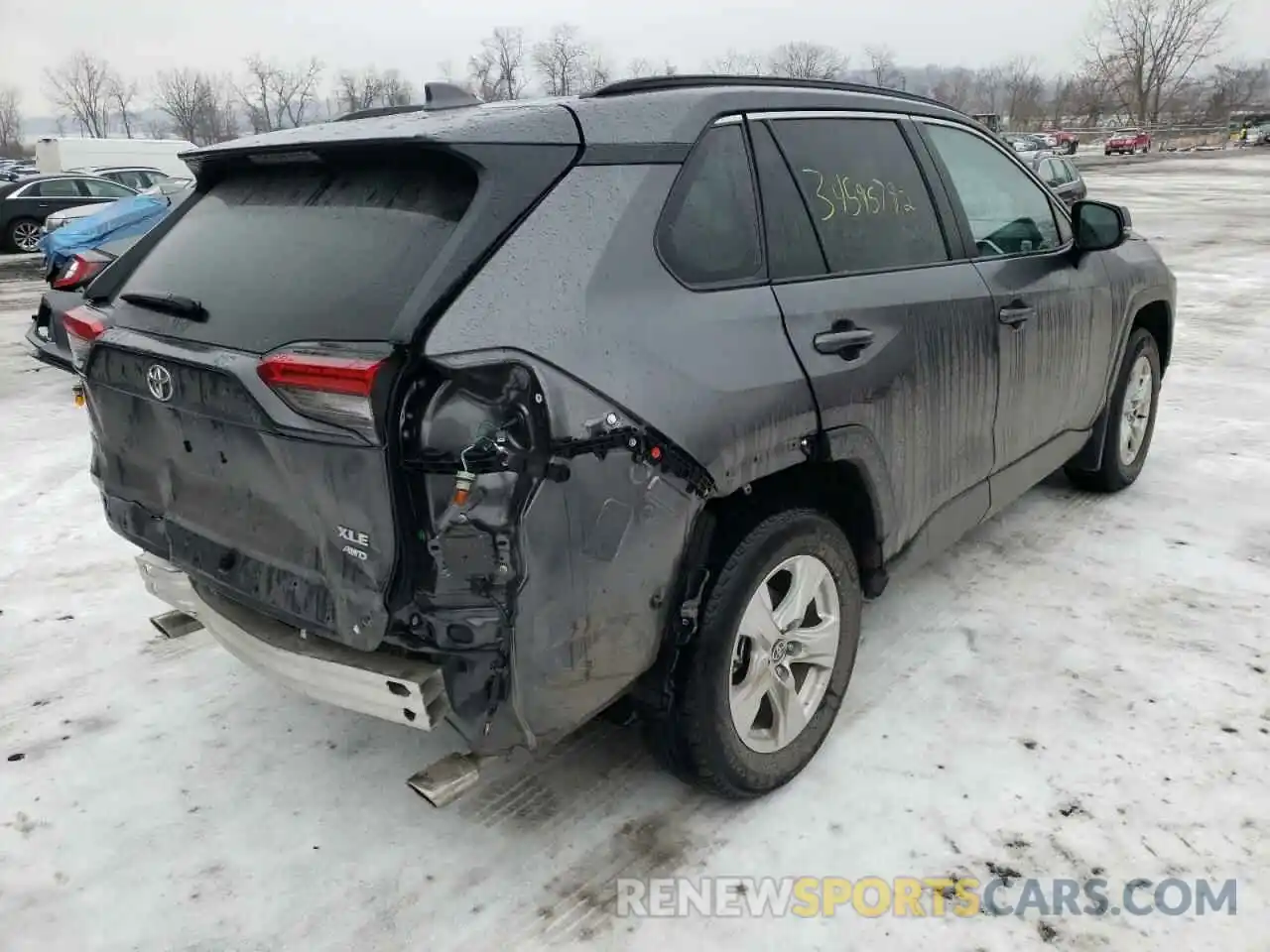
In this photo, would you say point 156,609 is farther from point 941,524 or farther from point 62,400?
point 62,400

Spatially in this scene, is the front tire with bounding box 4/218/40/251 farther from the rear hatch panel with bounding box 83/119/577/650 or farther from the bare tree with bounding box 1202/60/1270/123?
the bare tree with bounding box 1202/60/1270/123

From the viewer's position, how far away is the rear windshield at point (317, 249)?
2.10 m

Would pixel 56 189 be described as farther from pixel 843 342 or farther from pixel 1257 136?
pixel 1257 136

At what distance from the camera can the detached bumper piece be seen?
6.90ft

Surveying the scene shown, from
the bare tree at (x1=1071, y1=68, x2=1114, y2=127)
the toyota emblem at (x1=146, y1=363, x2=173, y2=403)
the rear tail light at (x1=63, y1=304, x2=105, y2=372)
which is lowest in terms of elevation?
the toyota emblem at (x1=146, y1=363, x2=173, y2=403)

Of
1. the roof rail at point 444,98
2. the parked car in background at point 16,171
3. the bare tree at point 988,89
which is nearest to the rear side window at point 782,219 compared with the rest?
the roof rail at point 444,98

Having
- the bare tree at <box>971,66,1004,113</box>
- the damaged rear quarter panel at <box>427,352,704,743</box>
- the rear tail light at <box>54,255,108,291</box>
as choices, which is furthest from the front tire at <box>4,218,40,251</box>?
the bare tree at <box>971,66,1004,113</box>

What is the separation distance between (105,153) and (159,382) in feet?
112

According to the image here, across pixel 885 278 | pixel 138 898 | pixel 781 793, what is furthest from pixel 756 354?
pixel 138 898

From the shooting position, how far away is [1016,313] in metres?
3.52

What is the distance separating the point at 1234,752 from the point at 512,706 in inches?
88.1

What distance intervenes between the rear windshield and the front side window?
2099 mm

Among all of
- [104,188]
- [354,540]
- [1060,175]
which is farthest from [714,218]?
[104,188]

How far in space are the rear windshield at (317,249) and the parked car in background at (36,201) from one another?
1970 centimetres
